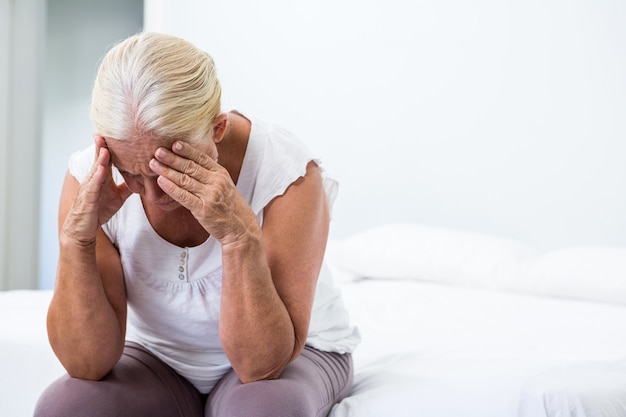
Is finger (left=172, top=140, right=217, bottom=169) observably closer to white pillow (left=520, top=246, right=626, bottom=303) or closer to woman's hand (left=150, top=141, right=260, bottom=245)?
woman's hand (left=150, top=141, right=260, bottom=245)

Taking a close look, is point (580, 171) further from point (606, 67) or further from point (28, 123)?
point (28, 123)

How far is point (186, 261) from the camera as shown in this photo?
135cm

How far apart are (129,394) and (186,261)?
0.74 ft

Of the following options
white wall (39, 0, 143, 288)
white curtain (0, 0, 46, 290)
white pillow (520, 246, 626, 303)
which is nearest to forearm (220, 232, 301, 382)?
white pillow (520, 246, 626, 303)

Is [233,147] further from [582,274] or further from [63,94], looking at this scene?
[63,94]

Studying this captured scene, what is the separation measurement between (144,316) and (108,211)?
0.65 ft

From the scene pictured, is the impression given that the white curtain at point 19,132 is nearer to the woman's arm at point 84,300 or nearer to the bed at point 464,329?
the bed at point 464,329

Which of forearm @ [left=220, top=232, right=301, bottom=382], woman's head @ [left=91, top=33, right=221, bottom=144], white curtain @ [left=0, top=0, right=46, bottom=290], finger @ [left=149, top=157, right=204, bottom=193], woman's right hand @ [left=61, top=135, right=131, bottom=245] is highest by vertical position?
woman's head @ [left=91, top=33, right=221, bottom=144]

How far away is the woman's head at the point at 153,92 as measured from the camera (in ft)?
3.73

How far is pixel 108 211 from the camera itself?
52.4 inches

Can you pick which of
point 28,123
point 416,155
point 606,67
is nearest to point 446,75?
point 416,155

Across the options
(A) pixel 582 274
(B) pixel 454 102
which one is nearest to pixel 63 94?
(B) pixel 454 102

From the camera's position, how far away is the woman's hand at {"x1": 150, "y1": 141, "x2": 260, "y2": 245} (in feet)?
3.81

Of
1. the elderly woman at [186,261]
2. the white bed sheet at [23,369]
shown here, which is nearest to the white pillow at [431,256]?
the elderly woman at [186,261]
